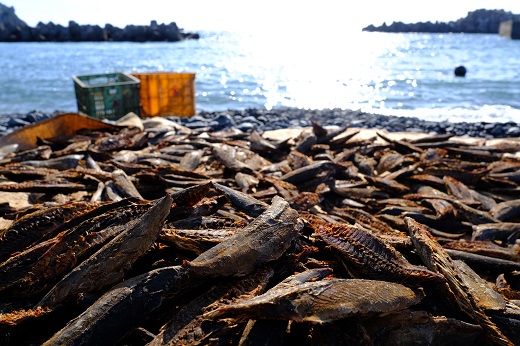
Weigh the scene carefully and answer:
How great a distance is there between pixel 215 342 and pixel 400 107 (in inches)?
804

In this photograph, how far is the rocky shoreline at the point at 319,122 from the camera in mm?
12914

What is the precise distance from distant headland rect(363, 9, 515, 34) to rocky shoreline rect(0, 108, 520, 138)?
425 feet

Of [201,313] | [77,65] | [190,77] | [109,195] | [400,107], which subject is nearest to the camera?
[201,313]

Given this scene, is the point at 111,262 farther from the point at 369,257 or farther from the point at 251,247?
the point at 369,257

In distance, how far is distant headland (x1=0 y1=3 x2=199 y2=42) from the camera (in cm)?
7850

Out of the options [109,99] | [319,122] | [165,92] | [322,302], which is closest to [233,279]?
[322,302]

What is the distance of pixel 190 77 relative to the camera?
12852 millimetres

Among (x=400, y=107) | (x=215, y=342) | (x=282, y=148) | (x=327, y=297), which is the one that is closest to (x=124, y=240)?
(x=215, y=342)

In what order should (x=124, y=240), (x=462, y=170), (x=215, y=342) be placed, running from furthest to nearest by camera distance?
(x=462, y=170), (x=124, y=240), (x=215, y=342)

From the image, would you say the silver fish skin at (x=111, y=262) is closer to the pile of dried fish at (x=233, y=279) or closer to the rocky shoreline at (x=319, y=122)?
the pile of dried fish at (x=233, y=279)

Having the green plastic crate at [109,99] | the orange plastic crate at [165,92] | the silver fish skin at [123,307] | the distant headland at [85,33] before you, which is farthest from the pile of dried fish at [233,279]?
the distant headland at [85,33]

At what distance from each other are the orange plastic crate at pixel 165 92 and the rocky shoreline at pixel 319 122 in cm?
45

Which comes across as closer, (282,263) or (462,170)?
(282,263)

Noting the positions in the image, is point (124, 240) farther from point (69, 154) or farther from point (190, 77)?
point (190, 77)
